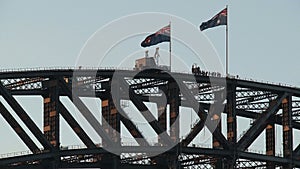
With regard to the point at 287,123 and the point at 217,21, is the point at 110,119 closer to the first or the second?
the point at 217,21

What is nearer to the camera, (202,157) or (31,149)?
(31,149)

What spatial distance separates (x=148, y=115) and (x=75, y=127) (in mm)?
11572

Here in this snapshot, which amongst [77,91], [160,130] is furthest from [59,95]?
[160,130]

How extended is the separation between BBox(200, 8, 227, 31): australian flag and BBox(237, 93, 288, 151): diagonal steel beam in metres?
15.1

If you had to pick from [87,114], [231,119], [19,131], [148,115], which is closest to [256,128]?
[231,119]

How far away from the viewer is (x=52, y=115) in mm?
182375

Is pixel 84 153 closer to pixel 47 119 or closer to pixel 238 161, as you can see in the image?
pixel 47 119

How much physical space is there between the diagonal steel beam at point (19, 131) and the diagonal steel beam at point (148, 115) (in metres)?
16.1

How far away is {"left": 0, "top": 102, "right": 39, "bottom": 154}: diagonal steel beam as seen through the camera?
180500 mm

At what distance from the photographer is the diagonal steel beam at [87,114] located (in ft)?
599

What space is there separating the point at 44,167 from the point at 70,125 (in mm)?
8789

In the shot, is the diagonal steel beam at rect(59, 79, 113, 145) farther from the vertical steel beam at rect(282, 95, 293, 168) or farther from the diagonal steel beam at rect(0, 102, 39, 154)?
the vertical steel beam at rect(282, 95, 293, 168)

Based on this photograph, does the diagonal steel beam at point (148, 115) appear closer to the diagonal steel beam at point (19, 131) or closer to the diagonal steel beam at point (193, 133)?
the diagonal steel beam at point (193, 133)

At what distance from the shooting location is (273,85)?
195 meters
